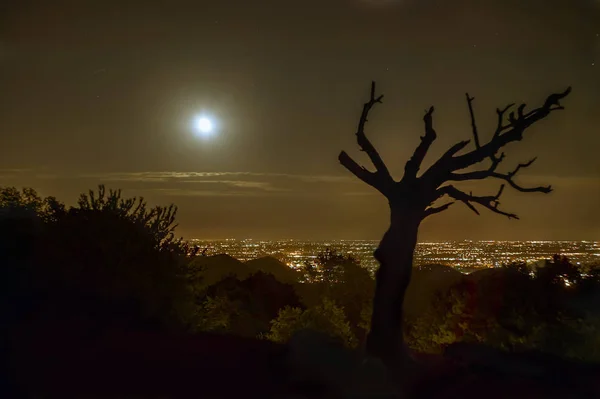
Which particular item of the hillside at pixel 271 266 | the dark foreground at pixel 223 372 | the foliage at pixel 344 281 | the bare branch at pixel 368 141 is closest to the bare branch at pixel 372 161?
the bare branch at pixel 368 141

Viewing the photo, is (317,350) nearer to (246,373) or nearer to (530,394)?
(246,373)

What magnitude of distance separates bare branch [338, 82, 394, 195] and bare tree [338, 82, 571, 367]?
0.08 ft

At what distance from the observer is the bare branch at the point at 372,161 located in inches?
597

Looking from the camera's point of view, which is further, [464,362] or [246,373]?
[464,362]

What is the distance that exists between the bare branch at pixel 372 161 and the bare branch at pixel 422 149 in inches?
19.8

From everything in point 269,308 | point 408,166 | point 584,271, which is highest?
point 408,166

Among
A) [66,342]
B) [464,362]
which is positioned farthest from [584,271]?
[66,342]

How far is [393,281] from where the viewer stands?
47.8ft

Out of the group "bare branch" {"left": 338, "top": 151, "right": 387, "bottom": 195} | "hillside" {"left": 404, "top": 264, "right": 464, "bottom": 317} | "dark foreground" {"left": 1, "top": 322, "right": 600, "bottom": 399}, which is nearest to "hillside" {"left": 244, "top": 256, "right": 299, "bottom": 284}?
"hillside" {"left": 404, "top": 264, "right": 464, "bottom": 317}

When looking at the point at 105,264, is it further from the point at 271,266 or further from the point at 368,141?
the point at 271,266

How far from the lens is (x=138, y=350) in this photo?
15312 mm

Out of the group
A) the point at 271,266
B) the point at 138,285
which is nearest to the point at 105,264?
the point at 138,285

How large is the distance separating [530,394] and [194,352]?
7806 millimetres

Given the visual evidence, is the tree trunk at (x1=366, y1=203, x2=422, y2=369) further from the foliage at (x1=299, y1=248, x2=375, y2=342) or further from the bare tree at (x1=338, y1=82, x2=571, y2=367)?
the foliage at (x1=299, y1=248, x2=375, y2=342)
